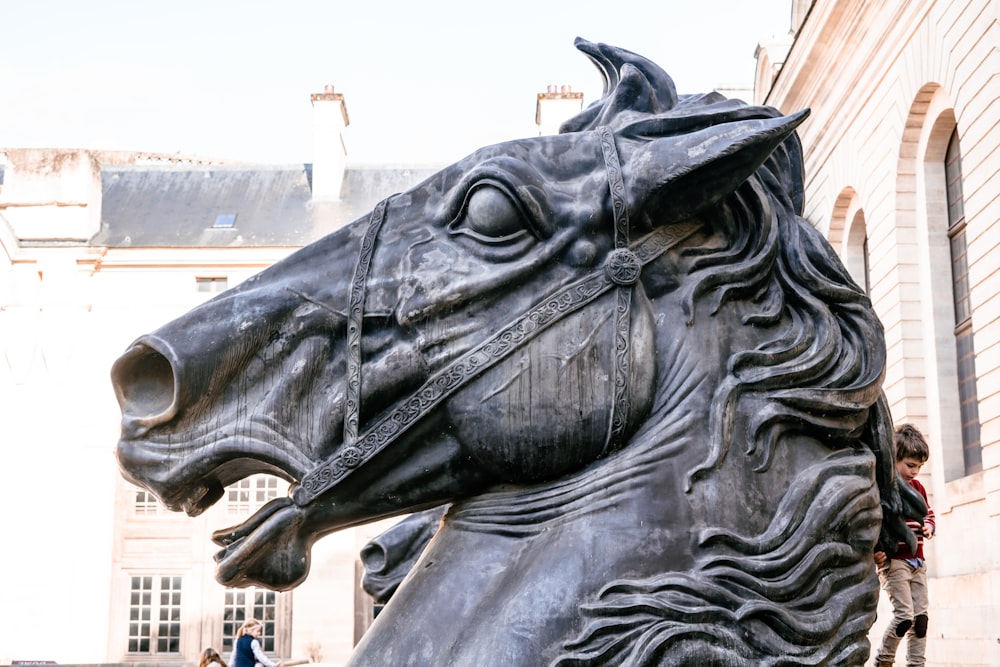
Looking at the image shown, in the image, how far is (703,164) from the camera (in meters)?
1.53

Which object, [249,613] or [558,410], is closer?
[558,410]

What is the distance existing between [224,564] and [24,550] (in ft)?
105

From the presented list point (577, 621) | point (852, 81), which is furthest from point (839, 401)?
point (852, 81)

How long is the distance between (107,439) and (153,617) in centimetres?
470

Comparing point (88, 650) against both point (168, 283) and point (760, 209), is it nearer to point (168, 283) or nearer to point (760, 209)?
point (168, 283)

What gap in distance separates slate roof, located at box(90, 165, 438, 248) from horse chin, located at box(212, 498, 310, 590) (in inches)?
1146

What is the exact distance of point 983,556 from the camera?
13.2m

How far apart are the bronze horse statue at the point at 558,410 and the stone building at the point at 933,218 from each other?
10.4m

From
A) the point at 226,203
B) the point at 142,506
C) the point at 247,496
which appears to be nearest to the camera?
the point at 247,496

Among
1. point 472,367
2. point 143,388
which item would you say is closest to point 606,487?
point 472,367

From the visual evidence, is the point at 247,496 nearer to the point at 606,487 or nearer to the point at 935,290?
the point at 935,290

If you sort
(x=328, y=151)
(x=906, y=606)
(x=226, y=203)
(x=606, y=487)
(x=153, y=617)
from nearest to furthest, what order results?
(x=606, y=487), (x=906, y=606), (x=153, y=617), (x=226, y=203), (x=328, y=151)

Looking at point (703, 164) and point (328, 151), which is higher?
point (328, 151)

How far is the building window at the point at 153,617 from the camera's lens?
31.2 metres
